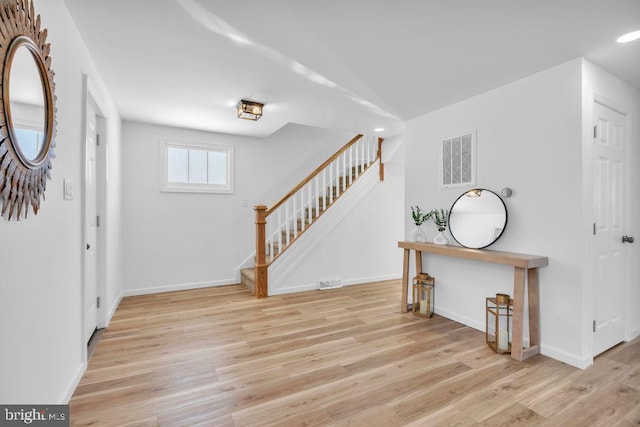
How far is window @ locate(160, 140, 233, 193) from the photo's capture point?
441 cm

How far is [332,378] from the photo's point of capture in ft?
6.94

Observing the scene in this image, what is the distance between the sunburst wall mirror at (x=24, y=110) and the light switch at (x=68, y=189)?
0.30 metres

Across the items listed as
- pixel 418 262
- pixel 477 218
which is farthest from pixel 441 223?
pixel 418 262

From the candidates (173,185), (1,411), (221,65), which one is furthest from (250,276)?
(1,411)

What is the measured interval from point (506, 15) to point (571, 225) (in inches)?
62.1

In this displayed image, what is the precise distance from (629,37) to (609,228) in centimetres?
143

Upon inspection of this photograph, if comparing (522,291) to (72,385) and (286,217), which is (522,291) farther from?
(72,385)

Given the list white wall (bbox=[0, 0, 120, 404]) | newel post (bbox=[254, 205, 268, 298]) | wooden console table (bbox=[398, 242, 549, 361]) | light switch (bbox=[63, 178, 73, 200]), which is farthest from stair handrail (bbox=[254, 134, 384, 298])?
wooden console table (bbox=[398, 242, 549, 361])

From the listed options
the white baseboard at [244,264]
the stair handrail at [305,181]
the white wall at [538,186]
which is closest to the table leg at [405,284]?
the white wall at [538,186]

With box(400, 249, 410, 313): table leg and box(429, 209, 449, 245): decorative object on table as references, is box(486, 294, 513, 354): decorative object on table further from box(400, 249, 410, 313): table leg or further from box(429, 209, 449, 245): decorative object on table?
box(400, 249, 410, 313): table leg

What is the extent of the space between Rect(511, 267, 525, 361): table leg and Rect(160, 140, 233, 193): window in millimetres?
3907

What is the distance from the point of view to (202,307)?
365cm

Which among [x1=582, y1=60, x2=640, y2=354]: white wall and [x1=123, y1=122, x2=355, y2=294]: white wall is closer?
[x1=582, y1=60, x2=640, y2=354]: white wall

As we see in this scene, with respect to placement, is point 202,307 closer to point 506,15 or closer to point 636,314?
point 506,15
